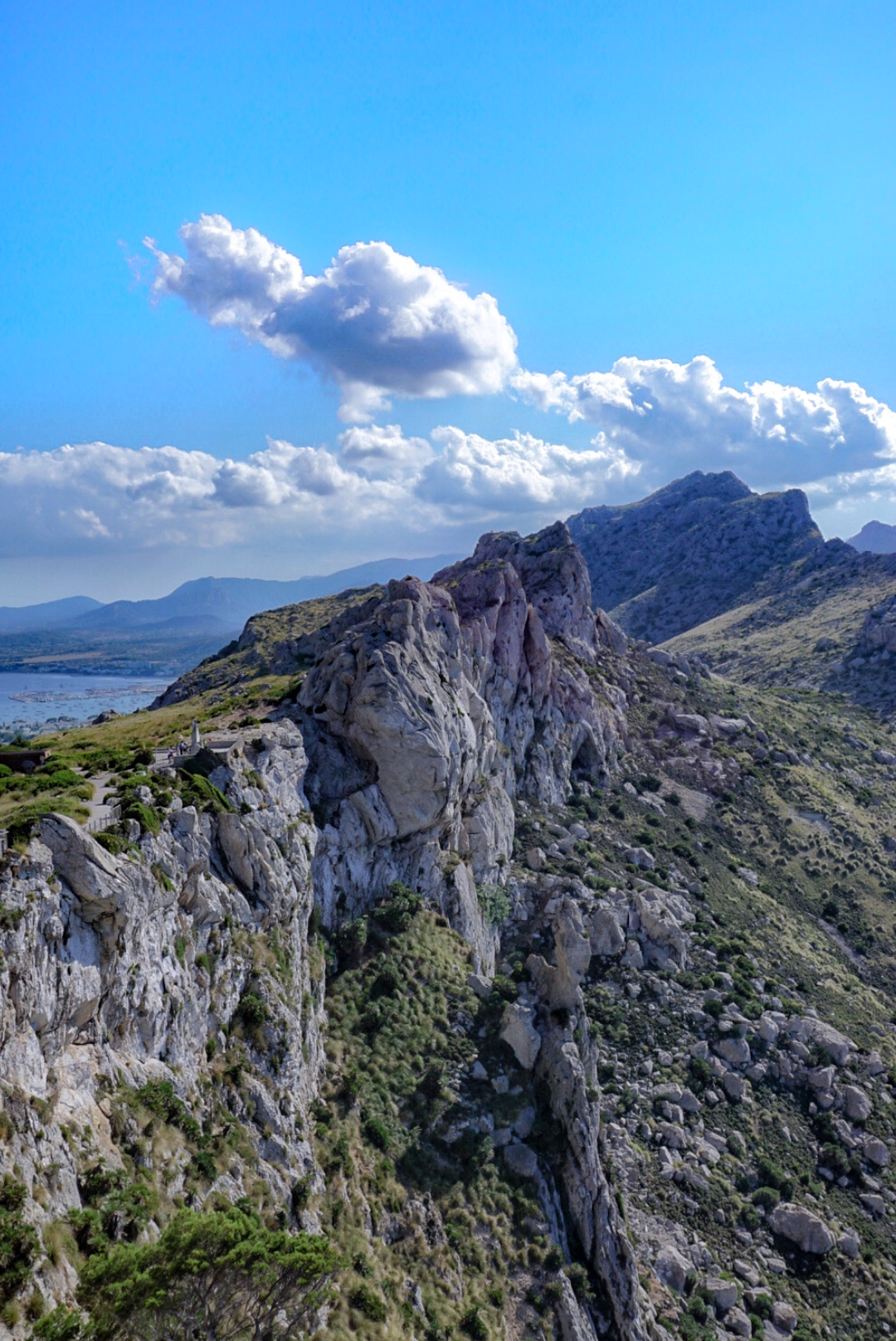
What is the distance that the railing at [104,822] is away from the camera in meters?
26.6

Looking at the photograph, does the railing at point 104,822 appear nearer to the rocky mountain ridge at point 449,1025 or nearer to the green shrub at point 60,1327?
the rocky mountain ridge at point 449,1025

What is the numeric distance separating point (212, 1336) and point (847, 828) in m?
87.4

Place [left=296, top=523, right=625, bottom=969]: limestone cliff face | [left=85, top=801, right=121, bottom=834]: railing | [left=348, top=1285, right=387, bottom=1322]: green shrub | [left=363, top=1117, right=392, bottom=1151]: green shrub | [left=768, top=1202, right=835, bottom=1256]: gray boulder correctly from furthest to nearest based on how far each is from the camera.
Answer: [left=296, top=523, right=625, bottom=969]: limestone cliff face → [left=768, top=1202, right=835, bottom=1256]: gray boulder → [left=363, top=1117, right=392, bottom=1151]: green shrub → [left=348, top=1285, right=387, bottom=1322]: green shrub → [left=85, top=801, right=121, bottom=834]: railing

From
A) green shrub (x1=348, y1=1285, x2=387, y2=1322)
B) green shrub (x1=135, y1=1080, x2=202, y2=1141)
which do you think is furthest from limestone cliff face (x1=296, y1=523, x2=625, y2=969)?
green shrub (x1=348, y1=1285, x2=387, y2=1322)

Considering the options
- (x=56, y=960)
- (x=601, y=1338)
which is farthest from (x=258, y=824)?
(x=601, y=1338)

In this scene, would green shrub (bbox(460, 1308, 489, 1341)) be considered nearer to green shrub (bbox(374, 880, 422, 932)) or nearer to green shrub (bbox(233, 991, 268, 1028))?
green shrub (bbox(233, 991, 268, 1028))

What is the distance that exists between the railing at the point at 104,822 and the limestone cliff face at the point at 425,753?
16.9 metres

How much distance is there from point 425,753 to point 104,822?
2481 cm

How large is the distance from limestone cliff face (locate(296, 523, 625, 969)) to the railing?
16855 mm

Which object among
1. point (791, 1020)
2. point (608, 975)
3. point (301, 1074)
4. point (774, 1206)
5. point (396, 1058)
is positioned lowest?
point (774, 1206)

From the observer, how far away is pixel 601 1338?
33.8 m

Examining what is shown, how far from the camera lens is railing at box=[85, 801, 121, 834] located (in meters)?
26.6

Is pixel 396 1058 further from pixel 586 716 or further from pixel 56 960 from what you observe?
pixel 586 716

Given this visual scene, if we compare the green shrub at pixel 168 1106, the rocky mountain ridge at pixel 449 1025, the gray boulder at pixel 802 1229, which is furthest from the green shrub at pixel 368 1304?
the gray boulder at pixel 802 1229
